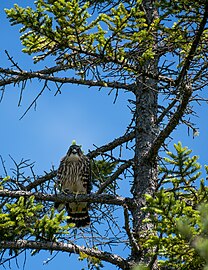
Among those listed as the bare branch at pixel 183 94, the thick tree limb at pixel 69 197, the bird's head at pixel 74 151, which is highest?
the bird's head at pixel 74 151

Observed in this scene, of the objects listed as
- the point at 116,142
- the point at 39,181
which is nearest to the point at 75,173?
the point at 116,142

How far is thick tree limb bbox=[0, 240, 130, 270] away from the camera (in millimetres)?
7422

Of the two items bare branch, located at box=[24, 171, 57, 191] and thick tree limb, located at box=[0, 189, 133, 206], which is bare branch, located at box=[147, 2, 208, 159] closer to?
thick tree limb, located at box=[0, 189, 133, 206]

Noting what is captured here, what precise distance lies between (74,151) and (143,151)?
2511mm

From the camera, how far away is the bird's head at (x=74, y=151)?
11.1 meters

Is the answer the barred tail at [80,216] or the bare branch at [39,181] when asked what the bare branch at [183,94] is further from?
the barred tail at [80,216]

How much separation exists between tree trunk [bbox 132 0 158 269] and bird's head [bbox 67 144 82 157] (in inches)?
76.4

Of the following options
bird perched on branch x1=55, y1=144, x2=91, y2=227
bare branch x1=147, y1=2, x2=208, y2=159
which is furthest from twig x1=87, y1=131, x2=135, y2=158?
bare branch x1=147, y1=2, x2=208, y2=159

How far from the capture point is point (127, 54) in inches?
316

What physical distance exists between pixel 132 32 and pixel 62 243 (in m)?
2.97

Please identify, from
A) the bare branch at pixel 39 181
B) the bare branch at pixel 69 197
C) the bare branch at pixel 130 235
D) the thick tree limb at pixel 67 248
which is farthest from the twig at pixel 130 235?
the bare branch at pixel 39 181

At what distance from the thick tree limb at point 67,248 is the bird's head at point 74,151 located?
3.48m

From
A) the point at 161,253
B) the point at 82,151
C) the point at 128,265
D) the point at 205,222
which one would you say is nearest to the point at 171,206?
the point at 161,253

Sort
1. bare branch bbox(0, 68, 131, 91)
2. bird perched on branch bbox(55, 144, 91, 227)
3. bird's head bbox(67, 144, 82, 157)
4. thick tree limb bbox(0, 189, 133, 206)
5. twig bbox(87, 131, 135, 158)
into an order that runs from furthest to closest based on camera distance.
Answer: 1. bird's head bbox(67, 144, 82, 157)
2. bird perched on branch bbox(55, 144, 91, 227)
3. twig bbox(87, 131, 135, 158)
4. bare branch bbox(0, 68, 131, 91)
5. thick tree limb bbox(0, 189, 133, 206)
